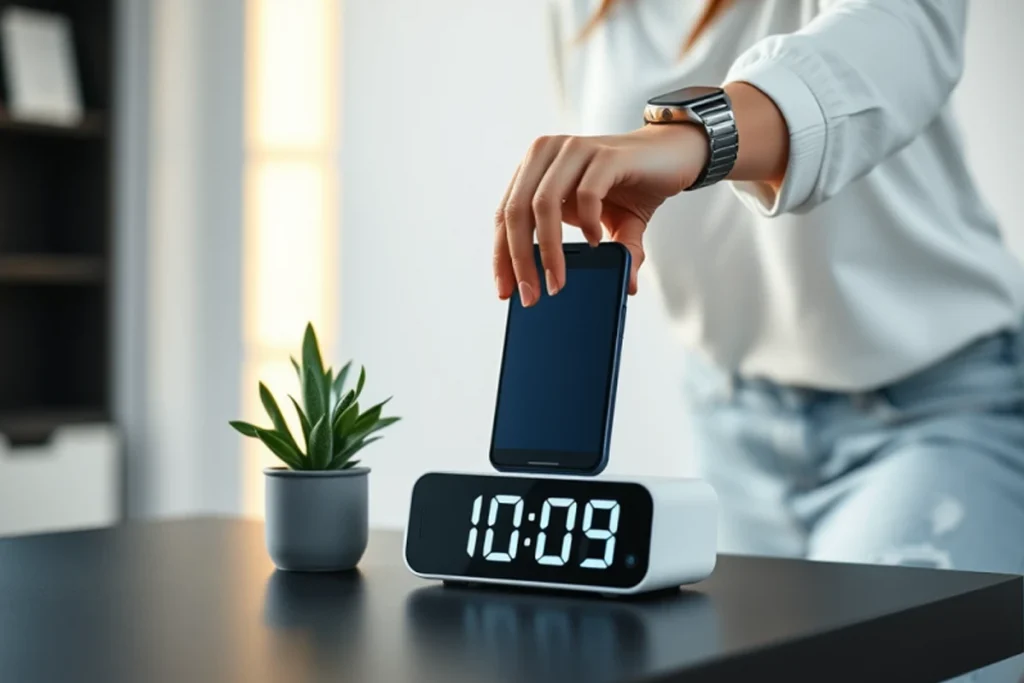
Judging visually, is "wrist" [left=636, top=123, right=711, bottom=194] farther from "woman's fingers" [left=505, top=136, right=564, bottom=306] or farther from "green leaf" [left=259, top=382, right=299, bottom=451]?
"green leaf" [left=259, top=382, right=299, bottom=451]

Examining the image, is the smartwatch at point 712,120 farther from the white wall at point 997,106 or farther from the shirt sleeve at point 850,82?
the white wall at point 997,106

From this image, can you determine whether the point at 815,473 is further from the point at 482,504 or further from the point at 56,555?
the point at 56,555

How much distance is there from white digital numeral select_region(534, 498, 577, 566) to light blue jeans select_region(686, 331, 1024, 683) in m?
0.57

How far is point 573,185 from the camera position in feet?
3.03

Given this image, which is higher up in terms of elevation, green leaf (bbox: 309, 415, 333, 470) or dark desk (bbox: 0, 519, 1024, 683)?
green leaf (bbox: 309, 415, 333, 470)

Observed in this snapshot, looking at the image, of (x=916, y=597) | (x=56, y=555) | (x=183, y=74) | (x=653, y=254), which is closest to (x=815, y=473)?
(x=653, y=254)

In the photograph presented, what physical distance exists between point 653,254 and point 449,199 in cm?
139

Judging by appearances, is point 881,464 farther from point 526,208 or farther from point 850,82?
point 526,208

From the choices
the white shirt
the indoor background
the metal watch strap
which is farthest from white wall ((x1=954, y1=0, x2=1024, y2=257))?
the metal watch strap

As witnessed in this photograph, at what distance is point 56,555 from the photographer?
109cm

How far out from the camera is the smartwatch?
103 cm

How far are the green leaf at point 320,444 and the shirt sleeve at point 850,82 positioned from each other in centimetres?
41

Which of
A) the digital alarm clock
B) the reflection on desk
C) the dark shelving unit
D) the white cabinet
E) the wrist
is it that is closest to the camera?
the reflection on desk

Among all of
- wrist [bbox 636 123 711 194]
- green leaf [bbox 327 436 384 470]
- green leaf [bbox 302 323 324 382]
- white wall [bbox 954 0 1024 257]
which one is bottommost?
green leaf [bbox 327 436 384 470]
